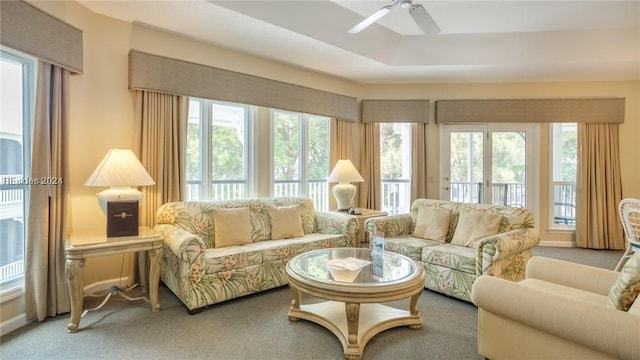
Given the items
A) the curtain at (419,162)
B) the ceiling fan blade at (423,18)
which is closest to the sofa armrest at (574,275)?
the ceiling fan blade at (423,18)

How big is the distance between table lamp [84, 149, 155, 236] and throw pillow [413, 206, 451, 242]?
9.30 feet

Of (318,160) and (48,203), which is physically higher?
(318,160)

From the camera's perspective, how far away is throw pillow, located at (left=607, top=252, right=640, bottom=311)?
5.06 feet

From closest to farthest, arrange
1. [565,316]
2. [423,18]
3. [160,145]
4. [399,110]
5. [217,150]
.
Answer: [565,316] → [423,18] → [160,145] → [217,150] → [399,110]

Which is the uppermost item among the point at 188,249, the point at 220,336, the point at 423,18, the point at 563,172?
the point at 423,18

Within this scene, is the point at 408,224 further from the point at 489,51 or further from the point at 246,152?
the point at 489,51

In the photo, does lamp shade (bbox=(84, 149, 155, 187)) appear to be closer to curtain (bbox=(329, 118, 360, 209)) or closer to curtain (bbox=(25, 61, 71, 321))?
curtain (bbox=(25, 61, 71, 321))

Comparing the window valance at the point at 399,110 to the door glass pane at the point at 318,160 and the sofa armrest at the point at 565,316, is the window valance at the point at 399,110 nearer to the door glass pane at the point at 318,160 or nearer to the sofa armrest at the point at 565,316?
the door glass pane at the point at 318,160

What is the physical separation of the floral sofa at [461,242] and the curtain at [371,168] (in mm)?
1362

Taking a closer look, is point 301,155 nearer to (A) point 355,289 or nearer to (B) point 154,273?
(B) point 154,273

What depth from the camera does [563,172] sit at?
5.29m

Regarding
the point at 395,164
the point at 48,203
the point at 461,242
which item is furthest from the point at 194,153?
the point at 395,164

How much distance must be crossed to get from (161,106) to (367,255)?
8.46 feet

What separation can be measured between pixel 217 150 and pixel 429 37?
10.6 ft
